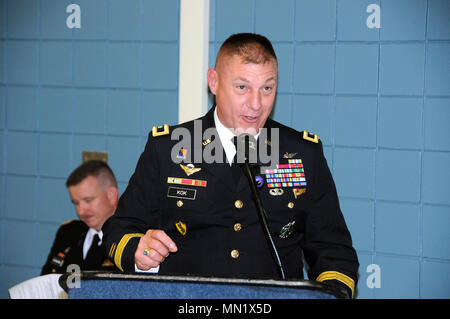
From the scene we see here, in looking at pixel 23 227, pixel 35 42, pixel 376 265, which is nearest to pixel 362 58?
pixel 376 265

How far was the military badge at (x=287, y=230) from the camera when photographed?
1882mm

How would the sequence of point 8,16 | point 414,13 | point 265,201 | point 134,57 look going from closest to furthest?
point 265,201, point 414,13, point 134,57, point 8,16

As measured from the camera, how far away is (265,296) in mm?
1046

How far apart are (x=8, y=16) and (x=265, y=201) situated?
224cm

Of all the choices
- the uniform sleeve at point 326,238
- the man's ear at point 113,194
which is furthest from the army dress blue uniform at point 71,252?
the uniform sleeve at point 326,238

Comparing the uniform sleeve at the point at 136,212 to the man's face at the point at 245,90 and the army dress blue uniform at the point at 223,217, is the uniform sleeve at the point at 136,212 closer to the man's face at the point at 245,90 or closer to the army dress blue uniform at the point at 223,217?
the army dress blue uniform at the point at 223,217

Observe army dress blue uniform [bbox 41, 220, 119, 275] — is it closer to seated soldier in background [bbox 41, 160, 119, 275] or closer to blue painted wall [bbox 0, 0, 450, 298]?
seated soldier in background [bbox 41, 160, 119, 275]

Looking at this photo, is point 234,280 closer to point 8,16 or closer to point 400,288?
point 400,288

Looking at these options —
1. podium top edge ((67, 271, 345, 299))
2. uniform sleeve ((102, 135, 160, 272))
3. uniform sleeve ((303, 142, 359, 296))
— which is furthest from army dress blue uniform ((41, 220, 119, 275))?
podium top edge ((67, 271, 345, 299))

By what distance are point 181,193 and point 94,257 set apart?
3.88 feet

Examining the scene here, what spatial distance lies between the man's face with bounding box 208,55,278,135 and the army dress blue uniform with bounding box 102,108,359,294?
175 millimetres

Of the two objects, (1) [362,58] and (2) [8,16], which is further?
(2) [8,16]
